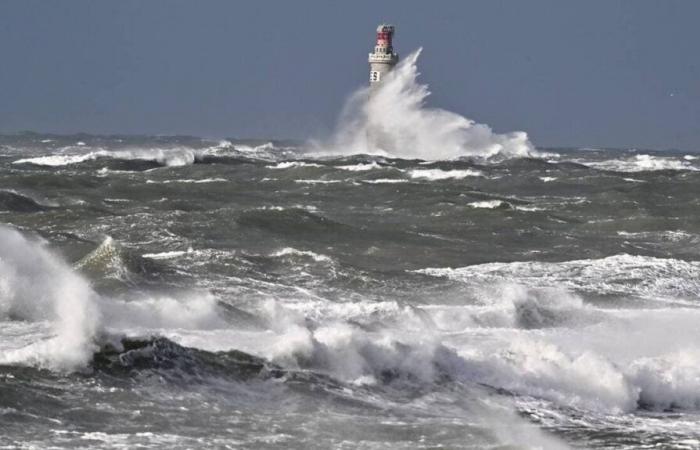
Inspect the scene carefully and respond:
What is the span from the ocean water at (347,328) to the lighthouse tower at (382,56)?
39890mm

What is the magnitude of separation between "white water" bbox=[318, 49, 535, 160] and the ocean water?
137 ft

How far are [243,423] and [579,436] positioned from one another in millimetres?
2620

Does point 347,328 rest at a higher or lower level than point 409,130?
lower

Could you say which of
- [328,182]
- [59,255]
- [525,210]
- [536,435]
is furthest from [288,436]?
[328,182]

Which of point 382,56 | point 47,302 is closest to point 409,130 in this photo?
point 382,56

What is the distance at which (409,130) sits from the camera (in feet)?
250

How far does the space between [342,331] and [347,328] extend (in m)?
0.20

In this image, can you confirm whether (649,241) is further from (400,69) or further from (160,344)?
(400,69)

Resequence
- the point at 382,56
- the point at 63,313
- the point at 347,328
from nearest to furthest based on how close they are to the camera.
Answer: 1. the point at 347,328
2. the point at 63,313
3. the point at 382,56

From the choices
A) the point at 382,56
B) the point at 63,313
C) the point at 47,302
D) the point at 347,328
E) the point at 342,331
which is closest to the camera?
the point at 342,331

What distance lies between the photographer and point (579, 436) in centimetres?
1027

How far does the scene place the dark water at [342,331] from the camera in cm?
1027

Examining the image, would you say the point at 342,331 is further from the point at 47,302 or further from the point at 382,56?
the point at 382,56

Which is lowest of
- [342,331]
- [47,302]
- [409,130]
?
[342,331]
